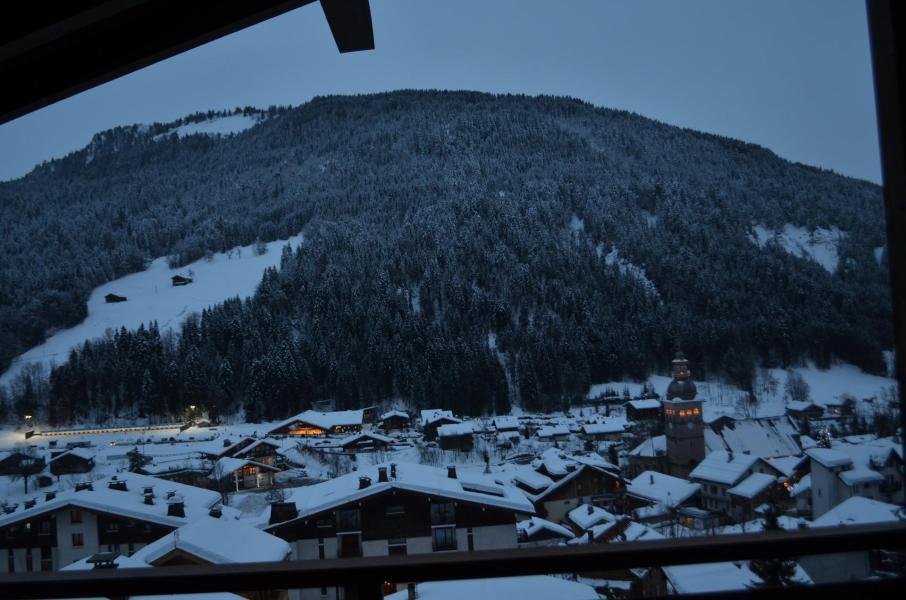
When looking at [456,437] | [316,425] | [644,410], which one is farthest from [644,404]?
[316,425]

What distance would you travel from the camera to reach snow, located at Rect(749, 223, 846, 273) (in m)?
14.6

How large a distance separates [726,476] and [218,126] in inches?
3310

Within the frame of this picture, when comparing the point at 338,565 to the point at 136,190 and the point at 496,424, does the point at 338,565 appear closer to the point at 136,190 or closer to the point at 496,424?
the point at 496,424

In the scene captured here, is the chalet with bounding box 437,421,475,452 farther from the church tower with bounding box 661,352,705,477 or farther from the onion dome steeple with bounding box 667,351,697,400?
the onion dome steeple with bounding box 667,351,697,400

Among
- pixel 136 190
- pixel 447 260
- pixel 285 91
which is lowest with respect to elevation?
pixel 447 260

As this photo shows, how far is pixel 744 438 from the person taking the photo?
1010 cm

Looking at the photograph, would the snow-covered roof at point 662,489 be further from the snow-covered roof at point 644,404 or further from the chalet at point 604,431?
the snow-covered roof at point 644,404

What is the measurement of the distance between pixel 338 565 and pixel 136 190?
54.3m

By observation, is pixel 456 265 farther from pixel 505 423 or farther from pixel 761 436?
pixel 761 436

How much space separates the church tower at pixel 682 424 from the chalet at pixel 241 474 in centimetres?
646

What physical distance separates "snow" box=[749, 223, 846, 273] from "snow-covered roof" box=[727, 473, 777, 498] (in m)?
7.36

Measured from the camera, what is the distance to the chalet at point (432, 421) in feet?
36.0

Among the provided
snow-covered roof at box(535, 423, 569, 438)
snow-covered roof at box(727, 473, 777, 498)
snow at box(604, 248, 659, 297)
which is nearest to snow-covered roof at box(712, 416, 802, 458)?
snow-covered roof at box(727, 473, 777, 498)

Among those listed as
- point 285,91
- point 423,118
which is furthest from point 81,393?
point 285,91
